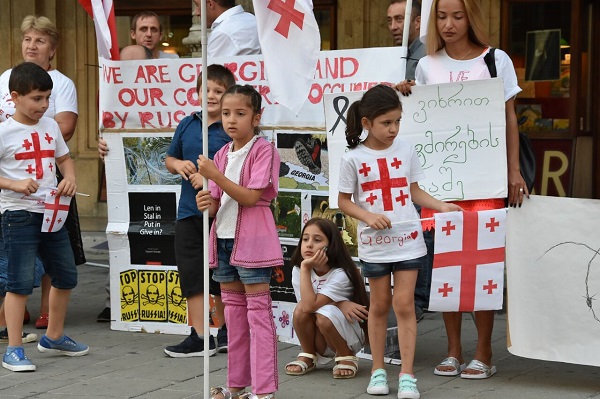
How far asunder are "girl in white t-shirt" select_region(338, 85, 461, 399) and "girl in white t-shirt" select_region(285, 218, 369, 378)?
456 millimetres

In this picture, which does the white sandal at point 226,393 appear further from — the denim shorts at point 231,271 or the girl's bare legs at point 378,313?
the girl's bare legs at point 378,313

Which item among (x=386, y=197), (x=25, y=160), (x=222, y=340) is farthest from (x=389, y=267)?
(x=25, y=160)

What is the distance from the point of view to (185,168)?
6.23m

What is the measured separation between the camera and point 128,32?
43.6 feet

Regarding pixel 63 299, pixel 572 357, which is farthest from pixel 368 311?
pixel 63 299

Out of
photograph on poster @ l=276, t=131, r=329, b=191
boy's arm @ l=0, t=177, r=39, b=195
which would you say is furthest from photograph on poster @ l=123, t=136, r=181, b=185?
boy's arm @ l=0, t=177, r=39, b=195

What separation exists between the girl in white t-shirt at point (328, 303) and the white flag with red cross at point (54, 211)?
137cm

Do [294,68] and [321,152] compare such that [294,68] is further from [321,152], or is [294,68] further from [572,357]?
[572,357]

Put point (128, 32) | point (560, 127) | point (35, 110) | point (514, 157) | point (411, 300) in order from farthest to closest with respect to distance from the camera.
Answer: point (128, 32) → point (560, 127) → point (35, 110) → point (514, 157) → point (411, 300)

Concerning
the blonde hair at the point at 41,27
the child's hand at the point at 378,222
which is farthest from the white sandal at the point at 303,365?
the blonde hair at the point at 41,27

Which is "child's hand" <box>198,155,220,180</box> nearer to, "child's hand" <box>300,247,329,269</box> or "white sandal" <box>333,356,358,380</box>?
"child's hand" <box>300,247,329,269</box>

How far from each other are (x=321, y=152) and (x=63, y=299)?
173 centimetres

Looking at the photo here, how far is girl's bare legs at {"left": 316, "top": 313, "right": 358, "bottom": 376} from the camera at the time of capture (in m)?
6.10

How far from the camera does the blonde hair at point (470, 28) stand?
5.97m
